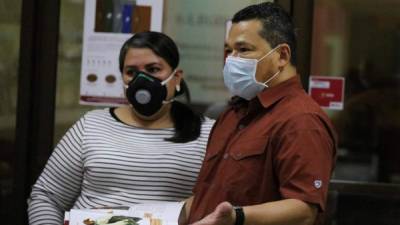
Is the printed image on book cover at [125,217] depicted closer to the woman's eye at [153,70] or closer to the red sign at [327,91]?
the woman's eye at [153,70]

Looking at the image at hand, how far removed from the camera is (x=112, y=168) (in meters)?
2.61

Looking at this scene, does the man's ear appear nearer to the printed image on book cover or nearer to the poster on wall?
the printed image on book cover

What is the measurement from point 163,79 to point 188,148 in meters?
0.31

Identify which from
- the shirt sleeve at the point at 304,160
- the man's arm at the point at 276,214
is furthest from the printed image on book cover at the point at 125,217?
the shirt sleeve at the point at 304,160

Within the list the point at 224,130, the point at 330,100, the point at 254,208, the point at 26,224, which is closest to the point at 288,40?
the point at 224,130

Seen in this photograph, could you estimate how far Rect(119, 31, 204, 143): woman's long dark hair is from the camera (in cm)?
267

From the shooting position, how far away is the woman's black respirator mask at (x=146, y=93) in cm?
260

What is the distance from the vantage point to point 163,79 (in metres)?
2.67

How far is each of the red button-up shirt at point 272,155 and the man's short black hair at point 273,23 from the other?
0.43 ft

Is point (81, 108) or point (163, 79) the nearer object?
point (163, 79)

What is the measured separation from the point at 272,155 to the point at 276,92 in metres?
0.23

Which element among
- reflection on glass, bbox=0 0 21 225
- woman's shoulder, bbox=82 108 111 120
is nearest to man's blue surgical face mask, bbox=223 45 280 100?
woman's shoulder, bbox=82 108 111 120

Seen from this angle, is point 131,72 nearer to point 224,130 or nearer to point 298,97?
point 224,130

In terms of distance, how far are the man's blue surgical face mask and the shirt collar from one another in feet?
0.11
